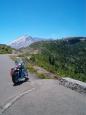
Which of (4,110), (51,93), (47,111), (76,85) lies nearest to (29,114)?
(47,111)

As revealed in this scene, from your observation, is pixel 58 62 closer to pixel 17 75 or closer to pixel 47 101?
pixel 17 75

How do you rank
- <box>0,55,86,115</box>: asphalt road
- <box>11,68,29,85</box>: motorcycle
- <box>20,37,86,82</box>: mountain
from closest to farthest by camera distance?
<box>0,55,86,115</box>: asphalt road < <box>11,68,29,85</box>: motorcycle < <box>20,37,86,82</box>: mountain

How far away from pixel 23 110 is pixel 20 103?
3.52 ft

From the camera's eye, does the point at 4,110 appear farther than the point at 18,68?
No

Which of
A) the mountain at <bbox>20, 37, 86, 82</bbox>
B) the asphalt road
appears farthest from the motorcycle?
the mountain at <bbox>20, 37, 86, 82</bbox>

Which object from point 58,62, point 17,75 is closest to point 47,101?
point 17,75

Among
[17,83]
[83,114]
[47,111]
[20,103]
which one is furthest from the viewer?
[17,83]

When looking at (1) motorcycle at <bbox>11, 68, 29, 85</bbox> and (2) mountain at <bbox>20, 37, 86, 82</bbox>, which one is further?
(2) mountain at <bbox>20, 37, 86, 82</bbox>

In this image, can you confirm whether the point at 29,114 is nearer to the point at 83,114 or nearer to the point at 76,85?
the point at 83,114

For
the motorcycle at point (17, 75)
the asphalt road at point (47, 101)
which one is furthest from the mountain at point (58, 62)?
the asphalt road at point (47, 101)

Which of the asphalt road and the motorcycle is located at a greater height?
the motorcycle

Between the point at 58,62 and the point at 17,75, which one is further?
the point at 58,62

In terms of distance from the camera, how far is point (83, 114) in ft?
32.3

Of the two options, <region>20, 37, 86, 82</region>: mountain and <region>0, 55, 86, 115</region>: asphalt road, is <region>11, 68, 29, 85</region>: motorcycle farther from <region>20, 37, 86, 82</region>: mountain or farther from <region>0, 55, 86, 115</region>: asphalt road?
<region>20, 37, 86, 82</region>: mountain
